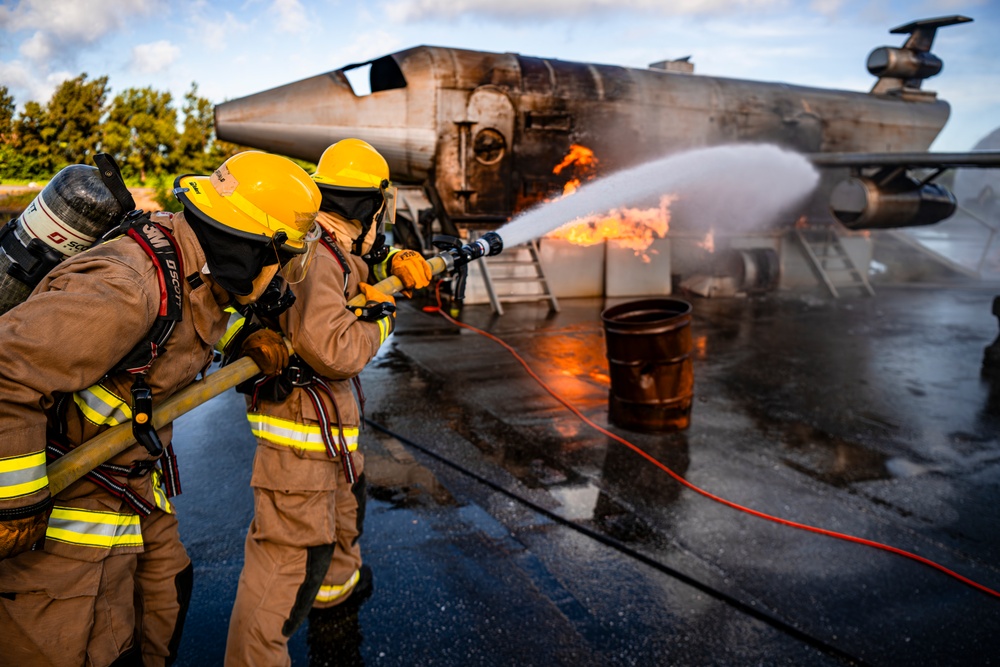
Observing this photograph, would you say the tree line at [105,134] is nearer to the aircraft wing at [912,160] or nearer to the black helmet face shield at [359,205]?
the black helmet face shield at [359,205]

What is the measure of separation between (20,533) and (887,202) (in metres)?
13.0

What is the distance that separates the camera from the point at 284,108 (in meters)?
9.14

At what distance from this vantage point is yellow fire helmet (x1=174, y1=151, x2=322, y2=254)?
198 centimetres

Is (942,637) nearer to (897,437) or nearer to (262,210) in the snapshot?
(897,437)

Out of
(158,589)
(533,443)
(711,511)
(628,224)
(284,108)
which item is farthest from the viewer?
(628,224)

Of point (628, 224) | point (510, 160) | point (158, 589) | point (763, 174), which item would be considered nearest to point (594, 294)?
point (628, 224)

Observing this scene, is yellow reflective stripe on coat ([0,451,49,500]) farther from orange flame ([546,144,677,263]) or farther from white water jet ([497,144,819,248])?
orange flame ([546,144,677,263])

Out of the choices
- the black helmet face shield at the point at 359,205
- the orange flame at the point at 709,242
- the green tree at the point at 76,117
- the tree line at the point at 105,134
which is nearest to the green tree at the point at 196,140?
the tree line at the point at 105,134

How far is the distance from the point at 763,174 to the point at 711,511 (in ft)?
33.6

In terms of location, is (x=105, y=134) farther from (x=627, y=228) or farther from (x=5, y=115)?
(x=627, y=228)

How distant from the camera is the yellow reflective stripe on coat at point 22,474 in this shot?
1.62 metres

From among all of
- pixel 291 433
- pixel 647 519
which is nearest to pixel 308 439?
pixel 291 433

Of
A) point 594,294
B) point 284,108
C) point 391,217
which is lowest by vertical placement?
point 594,294

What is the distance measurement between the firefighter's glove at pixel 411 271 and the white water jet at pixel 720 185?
6408 millimetres
